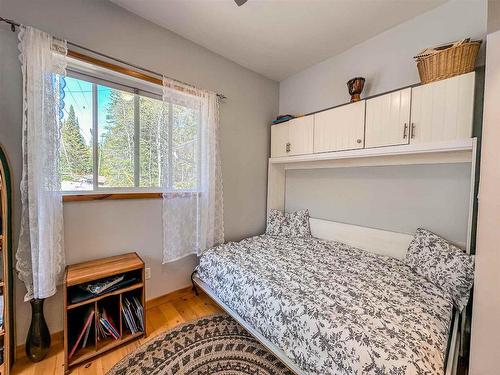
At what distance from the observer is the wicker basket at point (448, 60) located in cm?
144

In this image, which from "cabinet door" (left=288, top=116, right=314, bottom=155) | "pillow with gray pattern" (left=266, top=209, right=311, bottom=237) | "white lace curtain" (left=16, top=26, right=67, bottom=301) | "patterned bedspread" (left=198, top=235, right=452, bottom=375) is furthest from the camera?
"pillow with gray pattern" (left=266, top=209, right=311, bottom=237)

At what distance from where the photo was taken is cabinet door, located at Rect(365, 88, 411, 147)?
1.74 metres

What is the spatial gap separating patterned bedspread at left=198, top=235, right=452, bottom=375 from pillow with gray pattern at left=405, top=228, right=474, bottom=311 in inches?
2.8

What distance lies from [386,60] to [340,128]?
746 millimetres

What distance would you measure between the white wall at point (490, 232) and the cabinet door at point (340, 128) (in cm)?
100

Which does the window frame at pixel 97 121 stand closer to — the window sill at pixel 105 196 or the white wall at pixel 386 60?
the window sill at pixel 105 196

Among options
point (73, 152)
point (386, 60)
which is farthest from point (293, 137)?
point (73, 152)

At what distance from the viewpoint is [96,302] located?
1.52 metres

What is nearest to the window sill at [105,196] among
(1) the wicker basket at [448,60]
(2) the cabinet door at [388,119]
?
(2) the cabinet door at [388,119]

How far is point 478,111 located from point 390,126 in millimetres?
531

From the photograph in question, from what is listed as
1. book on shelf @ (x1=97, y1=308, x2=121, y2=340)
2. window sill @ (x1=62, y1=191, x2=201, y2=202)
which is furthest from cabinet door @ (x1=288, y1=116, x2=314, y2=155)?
book on shelf @ (x1=97, y1=308, x2=121, y2=340)

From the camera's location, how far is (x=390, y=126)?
5.98 ft

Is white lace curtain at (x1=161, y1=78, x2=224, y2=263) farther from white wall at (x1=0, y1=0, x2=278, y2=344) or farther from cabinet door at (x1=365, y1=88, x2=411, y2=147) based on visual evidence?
cabinet door at (x1=365, y1=88, x2=411, y2=147)

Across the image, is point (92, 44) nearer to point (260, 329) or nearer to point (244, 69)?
point (244, 69)
